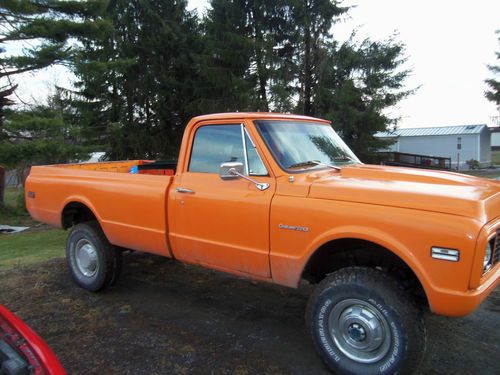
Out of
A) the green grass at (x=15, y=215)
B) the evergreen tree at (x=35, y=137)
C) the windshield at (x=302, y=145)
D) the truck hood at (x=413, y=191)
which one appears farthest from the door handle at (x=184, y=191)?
the green grass at (x=15, y=215)

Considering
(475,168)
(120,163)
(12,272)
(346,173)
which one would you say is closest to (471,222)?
(346,173)

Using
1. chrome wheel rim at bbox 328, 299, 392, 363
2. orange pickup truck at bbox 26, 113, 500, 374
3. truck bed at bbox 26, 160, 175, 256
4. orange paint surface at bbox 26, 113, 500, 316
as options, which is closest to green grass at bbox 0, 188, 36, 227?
truck bed at bbox 26, 160, 175, 256

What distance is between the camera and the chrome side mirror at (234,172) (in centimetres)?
350

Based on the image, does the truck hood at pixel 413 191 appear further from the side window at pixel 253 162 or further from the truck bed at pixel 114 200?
the truck bed at pixel 114 200

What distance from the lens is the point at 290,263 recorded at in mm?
3361

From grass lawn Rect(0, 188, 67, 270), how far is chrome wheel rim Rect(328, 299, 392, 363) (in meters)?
5.28

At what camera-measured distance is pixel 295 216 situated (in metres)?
3.30

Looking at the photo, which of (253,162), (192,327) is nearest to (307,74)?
(253,162)

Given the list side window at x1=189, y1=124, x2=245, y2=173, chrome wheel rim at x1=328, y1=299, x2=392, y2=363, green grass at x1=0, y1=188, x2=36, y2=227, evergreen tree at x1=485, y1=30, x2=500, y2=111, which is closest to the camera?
chrome wheel rim at x1=328, y1=299, x2=392, y2=363

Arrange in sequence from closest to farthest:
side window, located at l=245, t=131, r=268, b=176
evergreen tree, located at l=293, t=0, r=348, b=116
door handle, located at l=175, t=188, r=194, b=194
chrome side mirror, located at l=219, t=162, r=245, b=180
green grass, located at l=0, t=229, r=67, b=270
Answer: chrome side mirror, located at l=219, t=162, r=245, b=180, side window, located at l=245, t=131, r=268, b=176, door handle, located at l=175, t=188, r=194, b=194, green grass, located at l=0, t=229, r=67, b=270, evergreen tree, located at l=293, t=0, r=348, b=116

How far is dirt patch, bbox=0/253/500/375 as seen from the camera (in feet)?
11.1

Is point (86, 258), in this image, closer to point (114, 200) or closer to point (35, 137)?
point (114, 200)

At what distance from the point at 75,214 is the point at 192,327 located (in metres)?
2.42

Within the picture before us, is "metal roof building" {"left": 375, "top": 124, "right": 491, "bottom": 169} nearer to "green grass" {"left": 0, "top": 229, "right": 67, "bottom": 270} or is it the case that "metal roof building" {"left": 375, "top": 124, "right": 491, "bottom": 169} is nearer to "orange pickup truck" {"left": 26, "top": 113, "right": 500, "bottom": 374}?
"green grass" {"left": 0, "top": 229, "right": 67, "bottom": 270}
